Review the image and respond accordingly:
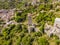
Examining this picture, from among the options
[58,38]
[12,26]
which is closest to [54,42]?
[58,38]

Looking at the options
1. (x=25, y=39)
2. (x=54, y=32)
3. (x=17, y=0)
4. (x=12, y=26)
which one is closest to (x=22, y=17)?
(x=12, y=26)

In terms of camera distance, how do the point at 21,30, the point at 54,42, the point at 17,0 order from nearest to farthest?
the point at 54,42, the point at 21,30, the point at 17,0

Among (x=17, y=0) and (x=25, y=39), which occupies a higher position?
(x=25, y=39)

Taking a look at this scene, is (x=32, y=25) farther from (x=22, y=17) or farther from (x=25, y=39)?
(x=22, y=17)

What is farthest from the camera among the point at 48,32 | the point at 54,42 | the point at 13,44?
the point at 13,44

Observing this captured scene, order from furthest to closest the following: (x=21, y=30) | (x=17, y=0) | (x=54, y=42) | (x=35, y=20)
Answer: (x=17, y=0)
(x=35, y=20)
(x=21, y=30)
(x=54, y=42)

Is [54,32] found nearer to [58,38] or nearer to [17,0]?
[58,38]

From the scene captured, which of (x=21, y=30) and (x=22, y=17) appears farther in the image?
(x=22, y=17)

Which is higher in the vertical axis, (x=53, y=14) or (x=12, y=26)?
(x=53, y=14)

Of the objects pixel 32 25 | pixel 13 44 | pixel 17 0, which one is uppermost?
pixel 32 25
